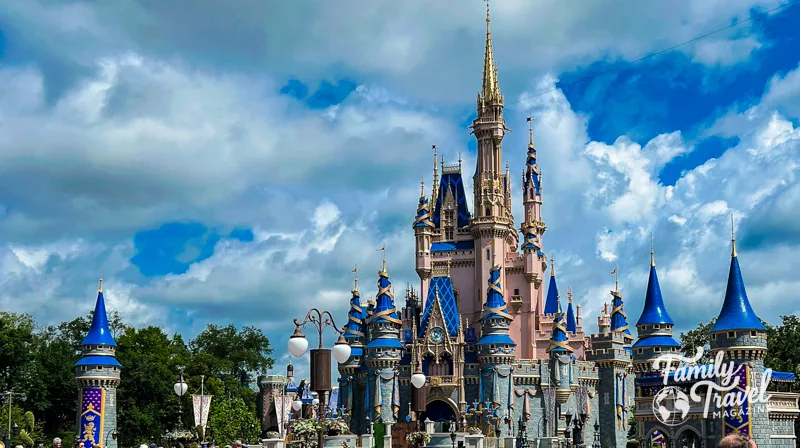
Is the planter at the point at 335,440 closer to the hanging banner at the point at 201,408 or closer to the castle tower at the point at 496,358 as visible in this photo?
the hanging banner at the point at 201,408

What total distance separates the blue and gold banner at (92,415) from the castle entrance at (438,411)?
79.9 ft

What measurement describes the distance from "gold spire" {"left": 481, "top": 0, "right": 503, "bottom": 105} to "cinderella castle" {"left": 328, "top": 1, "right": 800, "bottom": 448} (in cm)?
12

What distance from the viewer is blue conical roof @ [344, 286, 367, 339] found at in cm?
8256

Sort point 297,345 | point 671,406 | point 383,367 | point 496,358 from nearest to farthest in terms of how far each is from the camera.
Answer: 1. point 297,345
2. point 671,406
3. point 496,358
4. point 383,367

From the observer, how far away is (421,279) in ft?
275

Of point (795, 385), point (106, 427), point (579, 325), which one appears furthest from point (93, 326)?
point (795, 385)

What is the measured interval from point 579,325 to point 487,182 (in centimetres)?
1525

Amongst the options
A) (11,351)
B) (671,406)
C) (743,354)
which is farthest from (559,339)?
(11,351)

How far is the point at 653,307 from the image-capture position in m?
71.0

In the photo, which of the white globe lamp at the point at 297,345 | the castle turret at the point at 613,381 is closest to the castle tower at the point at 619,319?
the castle turret at the point at 613,381

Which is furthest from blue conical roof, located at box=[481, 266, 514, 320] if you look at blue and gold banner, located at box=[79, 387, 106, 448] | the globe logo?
blue and gold banner, located at box=[79, 387, 106, 448]

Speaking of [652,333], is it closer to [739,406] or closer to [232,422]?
[739,406]

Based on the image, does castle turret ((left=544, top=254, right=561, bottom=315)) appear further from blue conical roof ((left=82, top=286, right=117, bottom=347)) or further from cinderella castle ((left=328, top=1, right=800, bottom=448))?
blue conical roof ((left=82, top=286, right=117, bottom=347))

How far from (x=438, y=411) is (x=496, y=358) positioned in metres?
7.11
